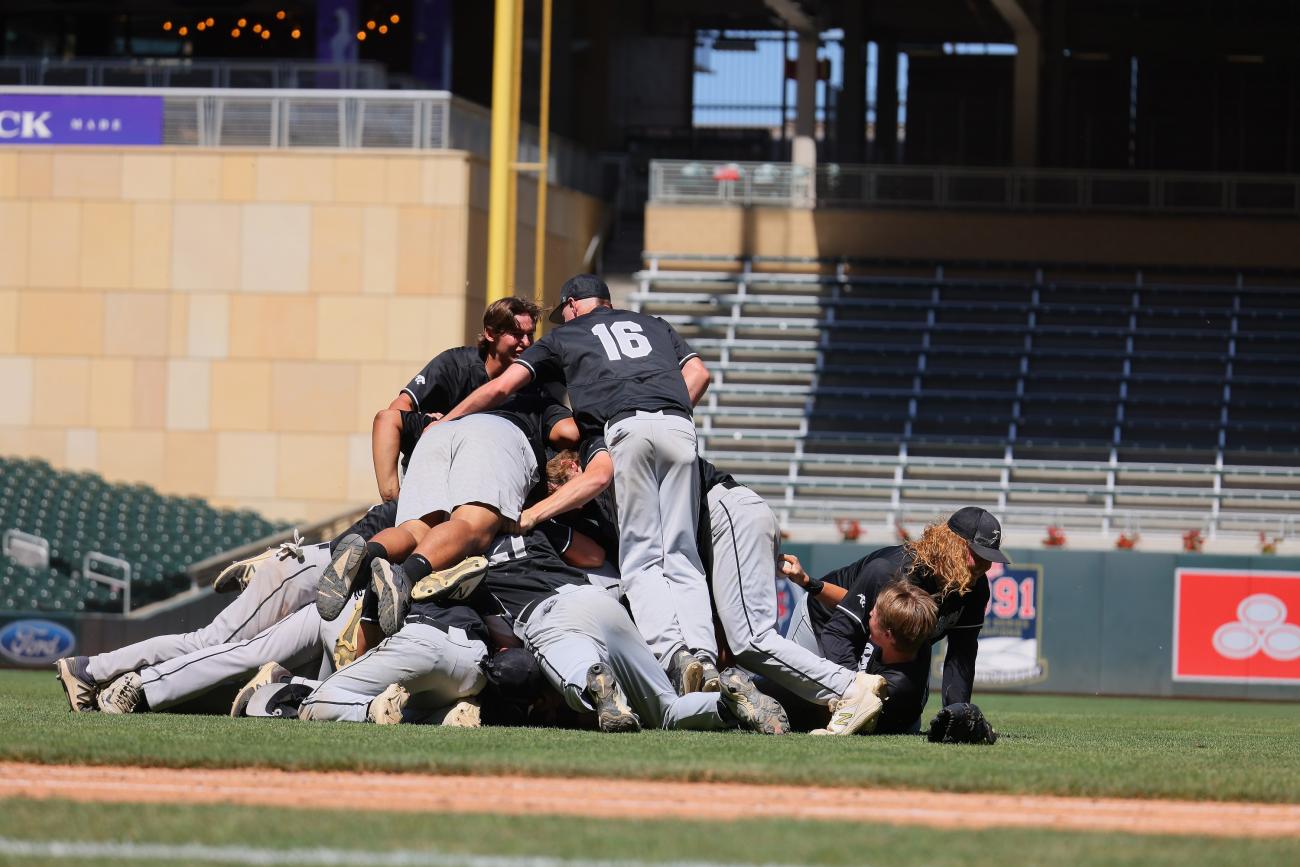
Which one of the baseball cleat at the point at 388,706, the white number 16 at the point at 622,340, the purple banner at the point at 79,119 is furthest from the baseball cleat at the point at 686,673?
the purple banner at the point at 79,119

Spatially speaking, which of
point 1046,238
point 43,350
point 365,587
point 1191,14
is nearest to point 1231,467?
point 1046,238

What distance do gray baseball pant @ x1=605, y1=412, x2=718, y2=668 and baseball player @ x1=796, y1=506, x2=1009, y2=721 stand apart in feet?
2.12

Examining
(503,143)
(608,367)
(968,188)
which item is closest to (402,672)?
(608,367)

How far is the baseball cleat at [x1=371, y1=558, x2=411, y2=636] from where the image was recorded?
22.3 feet

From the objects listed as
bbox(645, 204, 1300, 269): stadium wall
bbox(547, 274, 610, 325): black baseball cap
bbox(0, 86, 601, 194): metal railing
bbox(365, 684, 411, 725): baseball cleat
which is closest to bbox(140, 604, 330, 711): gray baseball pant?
bbox(365, 684, 411, 725): baseball cleat

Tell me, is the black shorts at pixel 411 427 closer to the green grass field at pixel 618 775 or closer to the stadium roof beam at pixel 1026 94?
the green grass field at pixel 618 775

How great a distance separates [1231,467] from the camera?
21578 millimetres

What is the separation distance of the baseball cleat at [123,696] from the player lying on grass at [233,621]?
149mm

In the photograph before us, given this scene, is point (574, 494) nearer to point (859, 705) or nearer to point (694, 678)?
point (694, 678)

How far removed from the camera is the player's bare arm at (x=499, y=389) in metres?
7.78

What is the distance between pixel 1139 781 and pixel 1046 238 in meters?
21.4

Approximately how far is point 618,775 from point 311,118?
18814 millimetres

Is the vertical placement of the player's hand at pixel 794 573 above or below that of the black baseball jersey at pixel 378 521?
below

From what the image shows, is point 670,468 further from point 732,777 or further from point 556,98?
point 556,98
